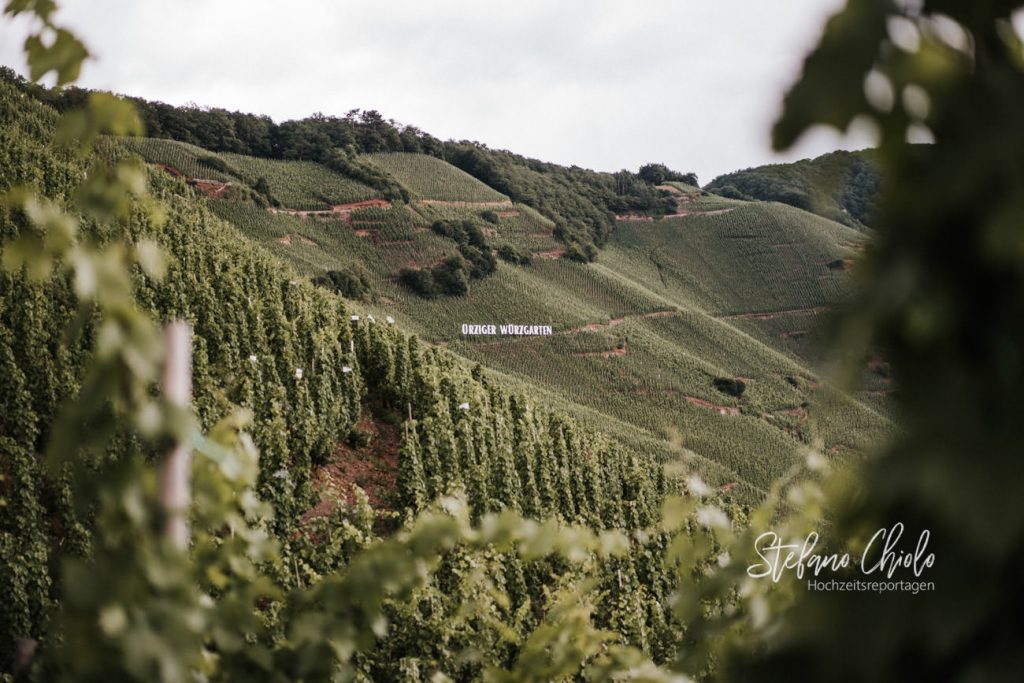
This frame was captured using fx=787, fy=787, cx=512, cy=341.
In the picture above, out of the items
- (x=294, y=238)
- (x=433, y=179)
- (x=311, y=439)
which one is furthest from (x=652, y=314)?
(x=311, y=439)

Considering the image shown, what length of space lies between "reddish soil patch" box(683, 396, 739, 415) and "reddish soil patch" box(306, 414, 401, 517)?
33615mm

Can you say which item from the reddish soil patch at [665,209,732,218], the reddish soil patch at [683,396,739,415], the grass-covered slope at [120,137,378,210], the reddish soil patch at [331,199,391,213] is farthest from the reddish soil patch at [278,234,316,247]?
the reddish soil patch at [665,209,732,218]

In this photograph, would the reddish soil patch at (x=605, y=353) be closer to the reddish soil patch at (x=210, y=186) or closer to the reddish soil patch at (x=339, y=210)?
the reddish soil patch at (x=339, y=210)

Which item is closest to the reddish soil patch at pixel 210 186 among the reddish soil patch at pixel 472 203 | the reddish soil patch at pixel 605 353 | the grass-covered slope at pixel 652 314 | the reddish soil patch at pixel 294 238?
the grass-covered slope at pixel 652 314

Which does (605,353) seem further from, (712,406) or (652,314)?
(652,314)

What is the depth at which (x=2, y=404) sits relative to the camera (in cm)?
1121

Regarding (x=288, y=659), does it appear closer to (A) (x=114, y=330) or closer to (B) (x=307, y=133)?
(A) (x=114, y=330)

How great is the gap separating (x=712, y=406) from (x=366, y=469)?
119 ft

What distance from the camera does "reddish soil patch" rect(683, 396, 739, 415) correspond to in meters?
47.6

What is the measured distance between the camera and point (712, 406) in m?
48.1

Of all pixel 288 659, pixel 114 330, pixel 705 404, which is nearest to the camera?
pixel 114 330

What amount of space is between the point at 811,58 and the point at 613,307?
61.8 m

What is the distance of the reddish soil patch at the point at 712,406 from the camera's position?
47.6 m

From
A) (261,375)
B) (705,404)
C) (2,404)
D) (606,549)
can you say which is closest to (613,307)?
(705,404)
